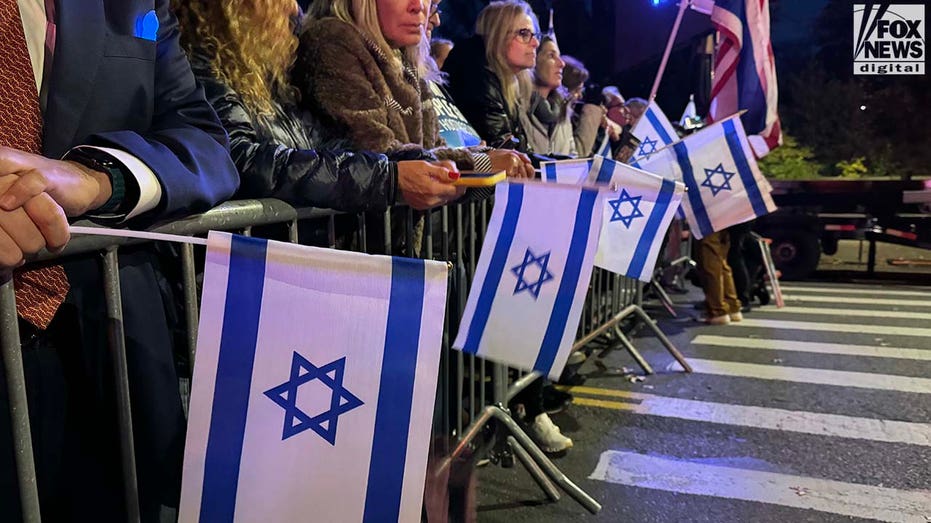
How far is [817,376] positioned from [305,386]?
478 cm

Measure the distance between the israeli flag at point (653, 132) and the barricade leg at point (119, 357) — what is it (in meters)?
4.59

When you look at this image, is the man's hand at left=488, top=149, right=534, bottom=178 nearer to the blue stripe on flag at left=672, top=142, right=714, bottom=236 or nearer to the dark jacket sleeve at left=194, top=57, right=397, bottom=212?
the dark jacket sleeve at left=194, top=57, right=397, bottom=212

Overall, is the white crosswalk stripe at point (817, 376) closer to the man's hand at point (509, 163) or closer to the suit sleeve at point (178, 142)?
the man's hand at point (509, 163)

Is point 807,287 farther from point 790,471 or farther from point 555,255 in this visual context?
point 555,255

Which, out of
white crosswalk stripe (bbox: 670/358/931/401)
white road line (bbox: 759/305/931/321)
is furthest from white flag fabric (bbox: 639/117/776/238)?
white road line (bbox: 759/305/931/321)

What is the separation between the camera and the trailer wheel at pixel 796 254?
31.2 ft

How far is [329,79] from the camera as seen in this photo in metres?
2.58

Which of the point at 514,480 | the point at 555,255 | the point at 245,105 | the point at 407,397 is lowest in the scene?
the point at 514,480

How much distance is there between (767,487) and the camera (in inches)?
134

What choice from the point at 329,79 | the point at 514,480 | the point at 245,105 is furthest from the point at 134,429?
the point at 514,480

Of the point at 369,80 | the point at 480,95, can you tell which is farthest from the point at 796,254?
the point at 369,80

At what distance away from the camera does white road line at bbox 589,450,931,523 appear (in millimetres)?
3189

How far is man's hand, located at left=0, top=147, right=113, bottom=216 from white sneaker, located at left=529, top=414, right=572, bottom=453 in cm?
297

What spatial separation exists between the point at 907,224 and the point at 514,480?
8642mm
